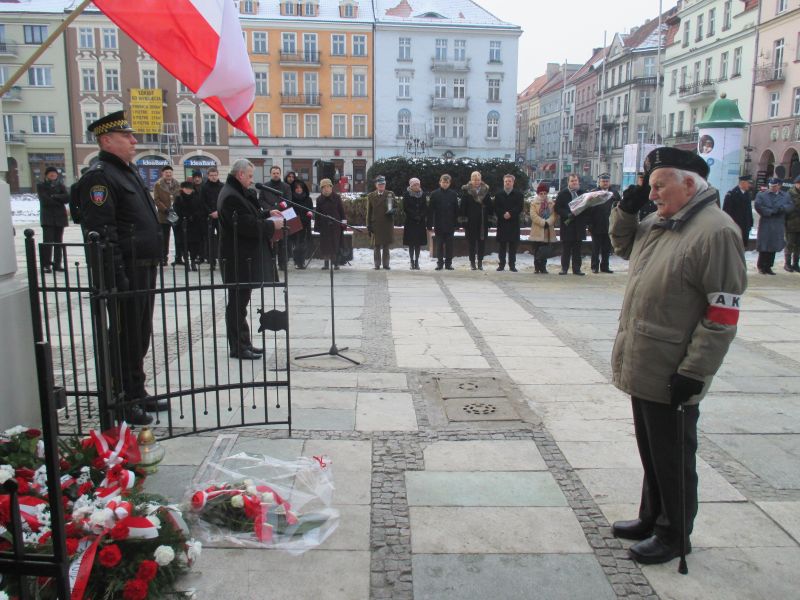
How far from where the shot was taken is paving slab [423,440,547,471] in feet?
12.9

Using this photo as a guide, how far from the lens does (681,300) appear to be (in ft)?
9.02

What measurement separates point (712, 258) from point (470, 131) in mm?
57277

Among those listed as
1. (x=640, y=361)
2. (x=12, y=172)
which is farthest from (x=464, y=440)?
(x=12, y=172)

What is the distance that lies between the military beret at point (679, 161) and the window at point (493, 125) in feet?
187

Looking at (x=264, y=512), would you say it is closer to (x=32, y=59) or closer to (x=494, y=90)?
(x=32, y=59)

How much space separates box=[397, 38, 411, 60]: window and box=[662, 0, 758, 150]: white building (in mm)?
20167

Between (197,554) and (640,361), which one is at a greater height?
(640,361)

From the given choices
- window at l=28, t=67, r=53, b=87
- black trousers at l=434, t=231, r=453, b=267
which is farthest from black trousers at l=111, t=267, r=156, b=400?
window at l=28, t=67, r=53, b=87

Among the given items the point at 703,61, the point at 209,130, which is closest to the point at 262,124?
the point at 209,130

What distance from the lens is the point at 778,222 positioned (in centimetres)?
1205

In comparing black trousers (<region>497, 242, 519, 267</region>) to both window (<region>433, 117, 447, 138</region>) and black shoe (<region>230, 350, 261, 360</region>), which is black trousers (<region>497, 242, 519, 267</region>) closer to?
black shoe (<region>230, 350, 261, 360</region>)

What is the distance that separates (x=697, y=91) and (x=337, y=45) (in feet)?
89.2

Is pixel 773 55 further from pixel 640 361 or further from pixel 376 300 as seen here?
pixel 640 361

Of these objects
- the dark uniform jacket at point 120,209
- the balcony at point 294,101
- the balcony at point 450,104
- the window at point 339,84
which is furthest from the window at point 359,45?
the dark uniform jacket at point 120,209
